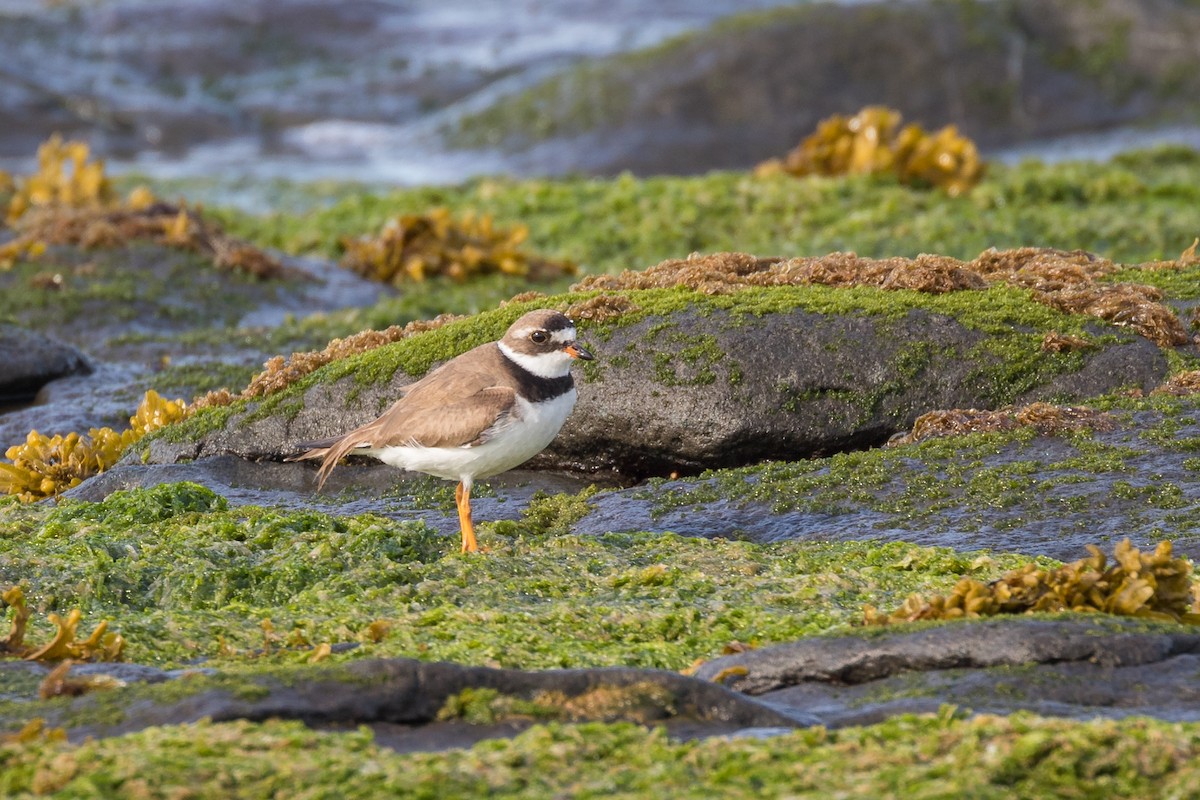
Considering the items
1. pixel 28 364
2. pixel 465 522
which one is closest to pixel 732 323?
pixel 465 522

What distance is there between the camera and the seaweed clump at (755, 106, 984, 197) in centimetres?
1445

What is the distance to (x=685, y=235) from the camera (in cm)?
1376

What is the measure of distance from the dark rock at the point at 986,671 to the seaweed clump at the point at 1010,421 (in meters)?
2.38

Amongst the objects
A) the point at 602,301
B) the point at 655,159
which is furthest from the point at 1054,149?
the point at 602,301

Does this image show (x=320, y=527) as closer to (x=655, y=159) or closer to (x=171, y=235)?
(x=171, y=235)

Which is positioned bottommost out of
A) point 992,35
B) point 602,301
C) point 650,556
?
point 650,556

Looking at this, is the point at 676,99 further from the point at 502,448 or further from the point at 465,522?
the point at 465,522

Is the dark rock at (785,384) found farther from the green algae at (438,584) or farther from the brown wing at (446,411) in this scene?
the brown wing at (446,411)

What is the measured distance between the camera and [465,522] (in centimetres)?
662

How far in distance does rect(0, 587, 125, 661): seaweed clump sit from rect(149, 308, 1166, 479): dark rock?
128 inches

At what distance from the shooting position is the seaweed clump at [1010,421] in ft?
23.0

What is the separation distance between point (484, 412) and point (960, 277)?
9.87ft

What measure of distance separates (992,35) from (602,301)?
566 inches

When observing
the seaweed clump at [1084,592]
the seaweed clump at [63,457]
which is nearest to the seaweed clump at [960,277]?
the seaweed clump at [63,457]
